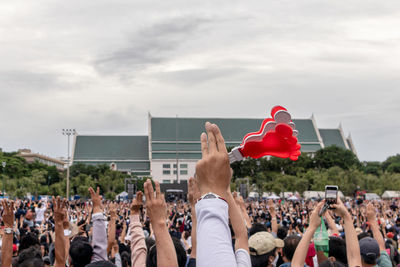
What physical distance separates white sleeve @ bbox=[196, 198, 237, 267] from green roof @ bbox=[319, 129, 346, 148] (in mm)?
125009


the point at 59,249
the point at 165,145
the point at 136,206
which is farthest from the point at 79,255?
the point at 165,145

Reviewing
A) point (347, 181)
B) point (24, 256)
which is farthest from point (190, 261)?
point (347, 181)

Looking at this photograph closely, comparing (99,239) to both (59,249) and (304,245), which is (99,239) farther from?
(304,245)

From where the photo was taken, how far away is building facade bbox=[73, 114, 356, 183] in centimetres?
11119

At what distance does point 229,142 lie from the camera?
109188 millimetres

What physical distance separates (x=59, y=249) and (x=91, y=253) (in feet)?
1.25

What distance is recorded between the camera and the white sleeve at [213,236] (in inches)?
71.0

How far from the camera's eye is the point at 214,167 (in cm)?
200

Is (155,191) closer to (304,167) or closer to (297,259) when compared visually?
(297,259)

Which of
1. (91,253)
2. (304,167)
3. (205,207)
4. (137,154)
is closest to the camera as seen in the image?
(205,207)

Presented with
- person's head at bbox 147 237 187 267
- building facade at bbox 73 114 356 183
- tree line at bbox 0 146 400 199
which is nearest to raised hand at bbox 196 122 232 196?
person's head at bbox 147 237 187 267

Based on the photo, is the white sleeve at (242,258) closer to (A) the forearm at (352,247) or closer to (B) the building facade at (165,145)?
(A) the forearm at (352,247)

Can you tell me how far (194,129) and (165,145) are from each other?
8.29 m

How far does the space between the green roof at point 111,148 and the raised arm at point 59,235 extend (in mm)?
113414
